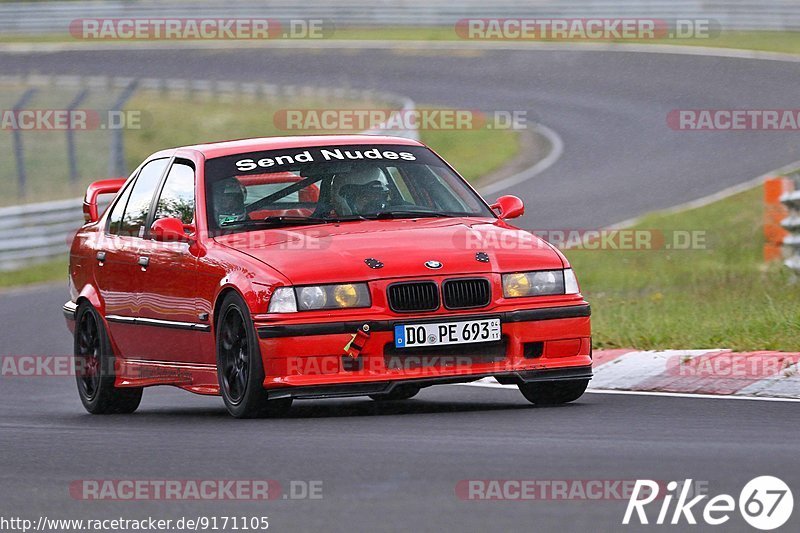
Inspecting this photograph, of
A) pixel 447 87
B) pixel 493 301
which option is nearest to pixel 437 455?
pixel 493 301

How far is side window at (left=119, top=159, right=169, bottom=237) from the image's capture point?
35.0 feet

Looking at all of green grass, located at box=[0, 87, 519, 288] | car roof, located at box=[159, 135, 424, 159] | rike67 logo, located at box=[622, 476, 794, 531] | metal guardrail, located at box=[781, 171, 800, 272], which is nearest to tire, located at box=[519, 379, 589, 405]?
car roof, located at box=[159, 135, 424, 159]

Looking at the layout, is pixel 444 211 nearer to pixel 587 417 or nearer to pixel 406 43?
pixel 587 417

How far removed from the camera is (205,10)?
4778 centimetres

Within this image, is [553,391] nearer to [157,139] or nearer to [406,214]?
[406,214]

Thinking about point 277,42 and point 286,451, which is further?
point 277,42

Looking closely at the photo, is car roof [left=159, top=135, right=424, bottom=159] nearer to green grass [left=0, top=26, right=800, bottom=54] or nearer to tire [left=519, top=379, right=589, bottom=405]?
tire [left=519, top=379, right=589, bottom=405]

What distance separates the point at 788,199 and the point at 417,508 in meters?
11.5

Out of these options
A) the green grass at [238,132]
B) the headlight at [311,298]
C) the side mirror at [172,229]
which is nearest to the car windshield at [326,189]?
the side mirror at [172,229]

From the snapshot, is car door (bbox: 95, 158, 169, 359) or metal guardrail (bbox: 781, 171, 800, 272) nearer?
car door (bbox: 95, 158, 169, 359)

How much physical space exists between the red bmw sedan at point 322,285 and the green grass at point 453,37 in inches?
1173

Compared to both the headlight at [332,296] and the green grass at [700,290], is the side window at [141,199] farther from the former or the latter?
the green grass at [700,290]

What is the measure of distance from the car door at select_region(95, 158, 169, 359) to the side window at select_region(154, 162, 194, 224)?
195mm

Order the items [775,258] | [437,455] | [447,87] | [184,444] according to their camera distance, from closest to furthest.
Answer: [437,455], [184,444], [775,258], [447,87]
